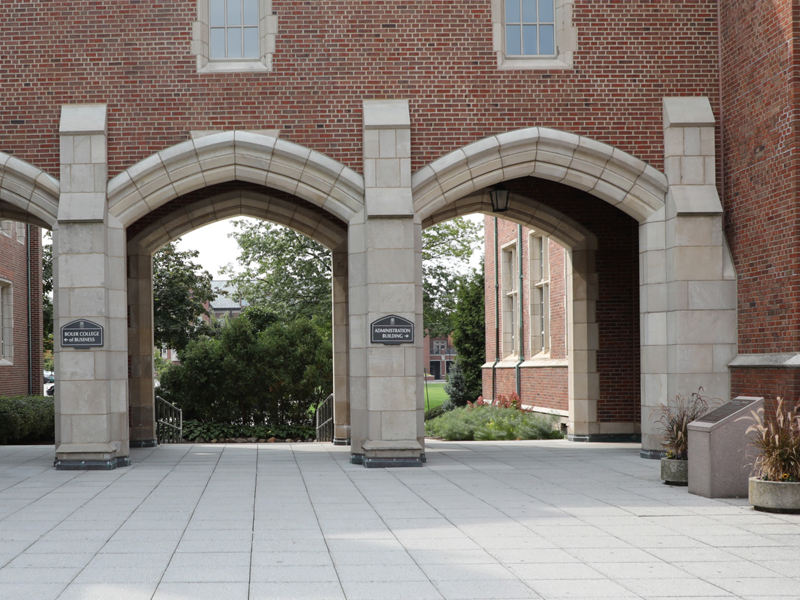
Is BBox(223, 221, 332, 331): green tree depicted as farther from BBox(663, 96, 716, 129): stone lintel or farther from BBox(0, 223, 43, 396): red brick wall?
BBox(663, 96, 716, 129): stone lintel

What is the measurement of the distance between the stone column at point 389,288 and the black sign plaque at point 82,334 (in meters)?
3.48

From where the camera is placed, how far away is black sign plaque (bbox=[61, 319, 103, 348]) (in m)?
12.2

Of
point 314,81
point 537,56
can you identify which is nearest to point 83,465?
point 314,81

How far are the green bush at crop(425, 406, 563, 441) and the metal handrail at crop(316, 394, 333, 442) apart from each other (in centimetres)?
242

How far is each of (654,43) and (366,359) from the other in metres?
5.99

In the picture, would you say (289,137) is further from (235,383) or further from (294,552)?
(235,383)

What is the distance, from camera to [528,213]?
16031mm

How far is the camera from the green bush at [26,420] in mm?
19031

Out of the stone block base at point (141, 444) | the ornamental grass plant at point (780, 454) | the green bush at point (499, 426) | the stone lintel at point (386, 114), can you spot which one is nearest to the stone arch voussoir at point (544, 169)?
the stone lintel at point (386, 114)

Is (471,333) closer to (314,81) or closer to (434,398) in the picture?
(314,81)

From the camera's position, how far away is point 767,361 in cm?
1129

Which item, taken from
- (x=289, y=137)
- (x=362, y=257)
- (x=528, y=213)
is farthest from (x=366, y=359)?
(x=528, y=213)

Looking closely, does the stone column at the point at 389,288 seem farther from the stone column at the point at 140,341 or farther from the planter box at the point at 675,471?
the stone column at the point at 140,341

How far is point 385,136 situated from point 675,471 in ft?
18.7
